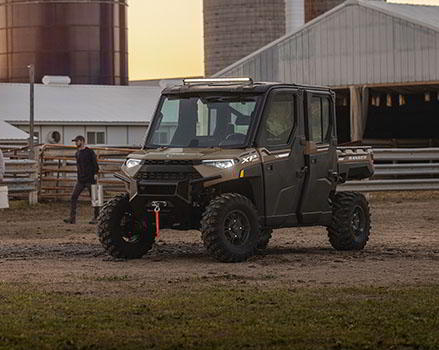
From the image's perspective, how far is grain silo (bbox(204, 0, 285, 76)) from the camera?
437 ft

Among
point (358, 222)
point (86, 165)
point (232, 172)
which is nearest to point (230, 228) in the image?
point (232, 172)

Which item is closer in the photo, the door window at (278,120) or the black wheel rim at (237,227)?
the black wheel rim at (237,227)

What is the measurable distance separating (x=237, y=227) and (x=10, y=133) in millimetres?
35558

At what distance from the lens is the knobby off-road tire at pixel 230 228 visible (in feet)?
53.9

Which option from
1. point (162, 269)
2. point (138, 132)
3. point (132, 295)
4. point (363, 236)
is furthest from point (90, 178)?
point (138, 132)

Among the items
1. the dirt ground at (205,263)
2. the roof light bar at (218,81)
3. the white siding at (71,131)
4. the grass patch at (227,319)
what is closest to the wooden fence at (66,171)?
the dirt ground at (205,263)

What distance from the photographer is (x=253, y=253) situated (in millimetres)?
17000

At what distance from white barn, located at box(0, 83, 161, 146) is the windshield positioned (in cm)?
3690

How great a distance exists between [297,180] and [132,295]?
16.0 ft

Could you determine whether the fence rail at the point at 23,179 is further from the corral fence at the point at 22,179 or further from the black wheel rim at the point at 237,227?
the black wheel rim at the point at 237,227

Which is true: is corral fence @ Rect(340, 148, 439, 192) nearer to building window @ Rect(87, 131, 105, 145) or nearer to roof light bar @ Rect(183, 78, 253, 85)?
roof light bar @ Rect(183, 78, 253, 85)

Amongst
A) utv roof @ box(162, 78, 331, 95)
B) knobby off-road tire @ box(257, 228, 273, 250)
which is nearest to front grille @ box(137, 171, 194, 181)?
utv roof @ box(162, 78, 331, 95)

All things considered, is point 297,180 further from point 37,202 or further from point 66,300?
point 37,202

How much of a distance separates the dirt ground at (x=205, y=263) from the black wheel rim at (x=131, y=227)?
1.10 feet
